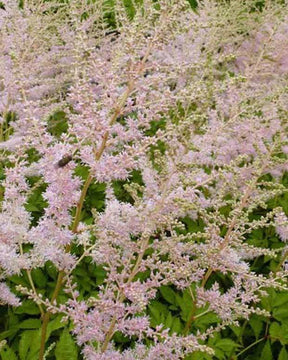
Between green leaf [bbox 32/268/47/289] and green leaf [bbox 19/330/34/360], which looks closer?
green leaf [bbox 19/330/34/360]

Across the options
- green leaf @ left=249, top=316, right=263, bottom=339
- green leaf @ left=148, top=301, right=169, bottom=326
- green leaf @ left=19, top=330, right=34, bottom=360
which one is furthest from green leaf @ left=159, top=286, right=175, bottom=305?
green leaf @ left=19, top=330, right=34, bottom=360

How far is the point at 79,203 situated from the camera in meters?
2.36

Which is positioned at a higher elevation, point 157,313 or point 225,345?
point 157,313

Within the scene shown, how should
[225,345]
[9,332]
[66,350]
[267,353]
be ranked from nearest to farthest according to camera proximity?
[66,350], [9,332], [225,345], [267,353]

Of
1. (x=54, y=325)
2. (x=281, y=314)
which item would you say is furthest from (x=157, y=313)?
(x=281, y=314)

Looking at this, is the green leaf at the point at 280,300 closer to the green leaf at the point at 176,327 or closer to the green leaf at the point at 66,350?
the green leaf at the point at 176,327

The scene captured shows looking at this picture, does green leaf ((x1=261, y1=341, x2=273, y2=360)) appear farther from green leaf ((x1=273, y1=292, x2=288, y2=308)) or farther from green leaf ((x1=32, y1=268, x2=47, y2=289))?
green leaf ((x1=32, y1=268, x2=47, y2=289))

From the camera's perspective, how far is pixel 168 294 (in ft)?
11.6

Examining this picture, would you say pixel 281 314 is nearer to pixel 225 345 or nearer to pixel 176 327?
pixel 225 345

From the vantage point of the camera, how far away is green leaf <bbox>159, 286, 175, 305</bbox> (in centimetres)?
352

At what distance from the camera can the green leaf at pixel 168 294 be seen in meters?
3.52

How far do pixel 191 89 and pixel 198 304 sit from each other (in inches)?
45.6

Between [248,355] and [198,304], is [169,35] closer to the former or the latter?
[198,304]

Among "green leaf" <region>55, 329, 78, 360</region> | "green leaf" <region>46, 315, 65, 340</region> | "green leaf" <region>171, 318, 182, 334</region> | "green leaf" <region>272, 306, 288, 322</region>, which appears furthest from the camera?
"green leaf" <region>272, 306, 288, 322</region>
